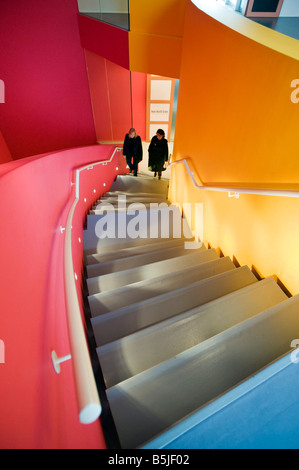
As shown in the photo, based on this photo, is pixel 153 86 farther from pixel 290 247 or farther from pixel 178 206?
pixel 290 247

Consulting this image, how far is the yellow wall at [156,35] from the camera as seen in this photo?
380cm

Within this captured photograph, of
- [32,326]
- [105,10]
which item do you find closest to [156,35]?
[105,10]

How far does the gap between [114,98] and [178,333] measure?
275 inches

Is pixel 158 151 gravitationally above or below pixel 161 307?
above

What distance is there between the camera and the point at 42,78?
5172 millimetres

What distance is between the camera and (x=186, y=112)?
11.7 feet

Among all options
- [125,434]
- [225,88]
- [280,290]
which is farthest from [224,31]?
[125,434]

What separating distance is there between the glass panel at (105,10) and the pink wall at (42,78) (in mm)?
246

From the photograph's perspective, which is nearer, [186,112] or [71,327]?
[71,327]

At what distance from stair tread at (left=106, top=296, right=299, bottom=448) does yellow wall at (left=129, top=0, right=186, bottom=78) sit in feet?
15.6

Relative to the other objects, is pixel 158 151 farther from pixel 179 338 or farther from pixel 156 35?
pixel 179 338

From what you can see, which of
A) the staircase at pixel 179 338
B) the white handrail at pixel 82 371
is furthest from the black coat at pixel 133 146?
the white handrail at pixel 82 371

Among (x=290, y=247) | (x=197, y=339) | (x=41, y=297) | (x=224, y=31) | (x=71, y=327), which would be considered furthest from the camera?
(x=224, y=31)
